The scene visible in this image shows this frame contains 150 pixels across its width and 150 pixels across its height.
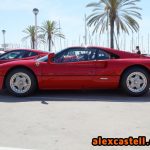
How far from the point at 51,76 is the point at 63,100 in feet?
2.32

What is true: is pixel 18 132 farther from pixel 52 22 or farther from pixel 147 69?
pixel 52 22

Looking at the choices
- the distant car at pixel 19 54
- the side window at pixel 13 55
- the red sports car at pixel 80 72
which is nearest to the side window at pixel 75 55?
the red sports car at pixel 80 72

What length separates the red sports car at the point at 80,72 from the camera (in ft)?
24.4

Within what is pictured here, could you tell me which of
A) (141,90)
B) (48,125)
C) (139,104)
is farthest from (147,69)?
(48,125)

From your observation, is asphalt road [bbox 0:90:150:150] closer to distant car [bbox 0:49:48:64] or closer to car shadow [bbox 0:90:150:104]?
car shadow [bbox 0:90:150:104]

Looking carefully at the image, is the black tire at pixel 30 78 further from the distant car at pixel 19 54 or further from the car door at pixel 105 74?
the distant car at pixel 19 54

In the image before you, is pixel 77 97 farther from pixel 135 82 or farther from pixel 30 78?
pixel 135 82

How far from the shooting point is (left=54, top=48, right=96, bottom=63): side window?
755 centimetres

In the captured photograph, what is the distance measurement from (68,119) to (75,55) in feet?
8.51

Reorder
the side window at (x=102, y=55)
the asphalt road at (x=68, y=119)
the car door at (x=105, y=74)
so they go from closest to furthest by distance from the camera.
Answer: the asphalt road at (x=68, y=119), the car door at (x=105, y=74), the side window at (x=102, y=55)

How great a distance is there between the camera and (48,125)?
4.94 m

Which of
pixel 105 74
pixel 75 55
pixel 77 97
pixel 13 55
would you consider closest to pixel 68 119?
pixel 77 97

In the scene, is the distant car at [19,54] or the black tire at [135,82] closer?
the black tire at [135,82]

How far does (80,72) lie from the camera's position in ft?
24.4
